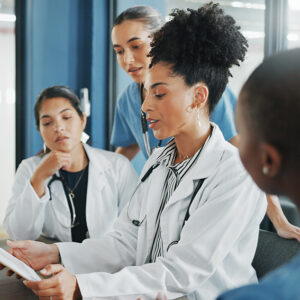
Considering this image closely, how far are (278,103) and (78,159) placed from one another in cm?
157

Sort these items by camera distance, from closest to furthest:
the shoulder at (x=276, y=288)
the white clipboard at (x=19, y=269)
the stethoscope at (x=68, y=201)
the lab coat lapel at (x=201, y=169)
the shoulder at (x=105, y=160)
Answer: the shoulder at (x=276, y=288), the white clipboard at (x=19, y=269), the lab coat lapel at (x=201, y=169), the stethoscope at (x=68, y=201), the shoulder at (x=105, y=160)

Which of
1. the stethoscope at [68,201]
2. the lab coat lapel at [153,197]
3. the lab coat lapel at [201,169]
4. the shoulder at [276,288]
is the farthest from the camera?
the stethoscope at [68,201]

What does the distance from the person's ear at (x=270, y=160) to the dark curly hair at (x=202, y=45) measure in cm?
70

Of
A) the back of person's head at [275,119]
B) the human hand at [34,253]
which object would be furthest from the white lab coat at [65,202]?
the back of person's head at [275,119]

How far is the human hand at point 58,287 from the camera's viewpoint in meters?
1.01

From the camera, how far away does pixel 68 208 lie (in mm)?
1875

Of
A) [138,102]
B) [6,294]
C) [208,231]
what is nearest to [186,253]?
→ [208,231]

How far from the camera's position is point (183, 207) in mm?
1181

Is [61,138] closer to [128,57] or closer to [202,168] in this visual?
[128,57]

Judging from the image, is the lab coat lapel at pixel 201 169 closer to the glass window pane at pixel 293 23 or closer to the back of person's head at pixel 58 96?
the glass window pane at pixel 293 23

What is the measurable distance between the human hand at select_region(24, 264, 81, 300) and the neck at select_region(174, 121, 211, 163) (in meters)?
0.50

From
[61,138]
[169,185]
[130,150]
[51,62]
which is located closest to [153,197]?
[169,185]

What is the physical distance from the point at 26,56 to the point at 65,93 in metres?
0.95

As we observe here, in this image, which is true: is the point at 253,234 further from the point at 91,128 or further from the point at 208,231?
the point at 91,128
